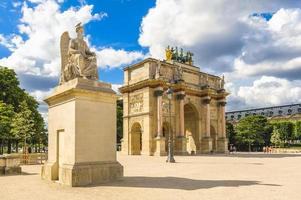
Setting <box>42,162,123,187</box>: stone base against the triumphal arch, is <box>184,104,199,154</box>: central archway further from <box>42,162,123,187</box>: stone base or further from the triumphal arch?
<box>42,162,123,187</box>: stone base

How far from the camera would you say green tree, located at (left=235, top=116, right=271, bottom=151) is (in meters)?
73.8

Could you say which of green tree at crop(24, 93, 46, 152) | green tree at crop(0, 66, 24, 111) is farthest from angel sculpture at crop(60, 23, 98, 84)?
green tree at crop(24, 93, 46, 152)

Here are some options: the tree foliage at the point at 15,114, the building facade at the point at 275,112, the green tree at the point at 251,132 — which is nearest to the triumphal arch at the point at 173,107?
the tree foliage at the point at 15,114

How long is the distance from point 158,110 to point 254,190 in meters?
32.4

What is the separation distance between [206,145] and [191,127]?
4.01 metres

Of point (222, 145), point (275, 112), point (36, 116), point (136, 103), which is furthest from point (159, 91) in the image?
point (275, 112)

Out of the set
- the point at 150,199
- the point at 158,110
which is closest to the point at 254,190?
the point at 150,199

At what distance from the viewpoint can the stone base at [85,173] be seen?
34.9 ft

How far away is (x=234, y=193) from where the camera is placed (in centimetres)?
899

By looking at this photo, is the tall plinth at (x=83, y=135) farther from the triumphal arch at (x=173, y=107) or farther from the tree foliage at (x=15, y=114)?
the triumphal arch at (x=173, y=107)

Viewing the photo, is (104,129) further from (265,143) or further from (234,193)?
(265,143)

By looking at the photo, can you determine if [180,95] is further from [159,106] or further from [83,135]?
[83,135]

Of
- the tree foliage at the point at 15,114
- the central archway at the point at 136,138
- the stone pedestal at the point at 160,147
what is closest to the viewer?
the tree foliage at the point at 15,114

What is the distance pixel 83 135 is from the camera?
1131 centimetres
